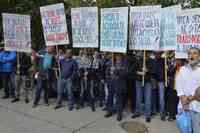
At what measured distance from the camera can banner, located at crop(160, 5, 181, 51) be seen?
24.5 ft

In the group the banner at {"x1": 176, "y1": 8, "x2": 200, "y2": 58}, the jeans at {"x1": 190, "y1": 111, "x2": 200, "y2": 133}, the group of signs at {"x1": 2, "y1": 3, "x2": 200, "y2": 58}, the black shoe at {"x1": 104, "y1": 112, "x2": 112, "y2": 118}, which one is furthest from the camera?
the black shoe at {"x1": 104, "y1": 112, "x2": 112, "y2": 118}

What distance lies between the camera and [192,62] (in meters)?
5.12

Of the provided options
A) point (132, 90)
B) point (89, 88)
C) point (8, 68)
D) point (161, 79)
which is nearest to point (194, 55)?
point (161, 79)

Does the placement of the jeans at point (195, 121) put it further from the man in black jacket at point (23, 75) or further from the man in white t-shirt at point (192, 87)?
the man in black jacket at point (23, 75)

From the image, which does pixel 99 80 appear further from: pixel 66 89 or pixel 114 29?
pixel 114 29

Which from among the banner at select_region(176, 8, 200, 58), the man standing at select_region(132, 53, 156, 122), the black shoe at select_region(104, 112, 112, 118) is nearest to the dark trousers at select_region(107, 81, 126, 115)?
the black shoe at select_region(104, 112, 112, 118)

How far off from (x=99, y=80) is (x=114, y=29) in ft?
4.45

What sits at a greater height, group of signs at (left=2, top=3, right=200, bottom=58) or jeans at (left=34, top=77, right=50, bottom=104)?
group of signs at (left=2, top=3, right=200, bottom=58)

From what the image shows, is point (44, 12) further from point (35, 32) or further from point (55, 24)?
point (35, 32)

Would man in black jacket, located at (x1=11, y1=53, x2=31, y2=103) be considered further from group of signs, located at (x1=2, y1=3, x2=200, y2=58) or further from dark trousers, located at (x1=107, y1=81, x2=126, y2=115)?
dark trousers, located at (x1=107, y1=81, x2=126, y2=115)

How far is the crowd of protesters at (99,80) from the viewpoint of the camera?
305 inches

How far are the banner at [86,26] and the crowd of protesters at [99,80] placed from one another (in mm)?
363

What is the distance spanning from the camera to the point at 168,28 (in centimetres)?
765

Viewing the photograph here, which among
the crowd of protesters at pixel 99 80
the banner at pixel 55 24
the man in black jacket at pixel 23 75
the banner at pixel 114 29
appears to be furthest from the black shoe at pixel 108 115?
the man in black jacket at pixel 23 75
